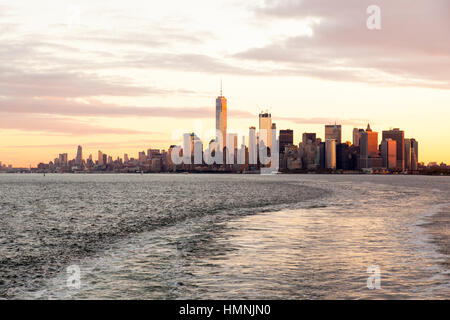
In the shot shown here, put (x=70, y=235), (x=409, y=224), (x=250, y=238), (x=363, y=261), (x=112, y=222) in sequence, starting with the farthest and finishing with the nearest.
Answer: (x=112, y=222) < (x=409, y=224) < (x=70, y=235) < (x=250, y=238) < (x=363, y=261)

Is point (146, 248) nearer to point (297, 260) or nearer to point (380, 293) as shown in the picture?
point (297, 260)

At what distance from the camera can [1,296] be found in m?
18.1

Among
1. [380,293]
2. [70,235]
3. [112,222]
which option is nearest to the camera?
[380,293]

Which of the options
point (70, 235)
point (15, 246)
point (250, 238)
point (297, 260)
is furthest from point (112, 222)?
point (297, 260)

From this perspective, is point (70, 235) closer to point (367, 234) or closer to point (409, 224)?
point (367, 234)

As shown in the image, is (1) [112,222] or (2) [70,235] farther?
(1) [112,222]

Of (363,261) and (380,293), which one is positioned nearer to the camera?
(380,293)

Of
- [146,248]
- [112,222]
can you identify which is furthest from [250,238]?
[112,222]

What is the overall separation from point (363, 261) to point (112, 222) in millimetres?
31419

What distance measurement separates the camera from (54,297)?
1761cm
